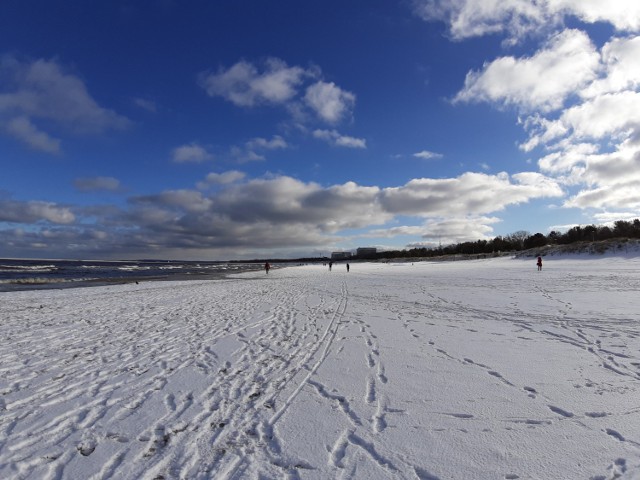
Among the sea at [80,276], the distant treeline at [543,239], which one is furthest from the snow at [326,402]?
the distant treeline at [543,239]

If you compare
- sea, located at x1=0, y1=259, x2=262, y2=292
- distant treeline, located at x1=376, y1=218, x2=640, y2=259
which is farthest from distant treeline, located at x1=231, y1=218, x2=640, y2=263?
sea, located at x1=0, y1=259, x2=262, y2=292

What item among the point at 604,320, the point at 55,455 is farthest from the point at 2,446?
the point at 604,320

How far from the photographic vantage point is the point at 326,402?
535cm

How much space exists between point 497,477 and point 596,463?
1109 mm

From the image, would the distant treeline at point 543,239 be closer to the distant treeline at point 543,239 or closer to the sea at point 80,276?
the distant treeline at point 543,239

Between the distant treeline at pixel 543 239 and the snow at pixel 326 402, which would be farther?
the distant treeline at pixel 543 239

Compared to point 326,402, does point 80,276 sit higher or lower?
higher

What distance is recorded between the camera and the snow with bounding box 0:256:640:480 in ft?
12.4

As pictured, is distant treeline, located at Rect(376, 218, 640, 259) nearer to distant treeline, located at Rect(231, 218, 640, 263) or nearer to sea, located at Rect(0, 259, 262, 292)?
distant treeline, located at Rect(231, 218, 640, 263)

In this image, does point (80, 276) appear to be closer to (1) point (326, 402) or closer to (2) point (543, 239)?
(1) point (326, 402)

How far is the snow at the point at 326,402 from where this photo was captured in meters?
3.79

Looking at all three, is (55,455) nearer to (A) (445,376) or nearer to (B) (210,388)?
(B) (210,388)

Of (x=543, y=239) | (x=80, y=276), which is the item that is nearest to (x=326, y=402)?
(x=80, y=276)

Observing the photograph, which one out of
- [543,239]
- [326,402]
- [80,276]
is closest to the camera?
[326,402]
